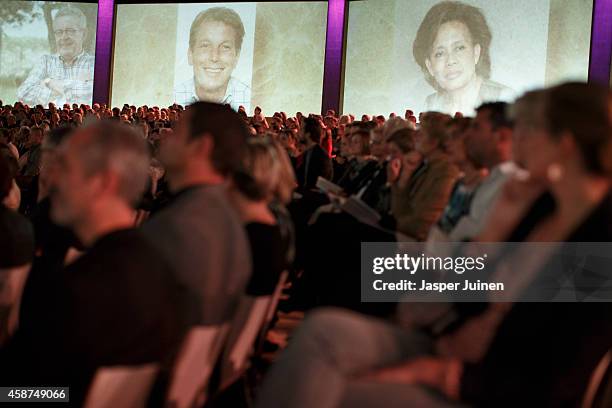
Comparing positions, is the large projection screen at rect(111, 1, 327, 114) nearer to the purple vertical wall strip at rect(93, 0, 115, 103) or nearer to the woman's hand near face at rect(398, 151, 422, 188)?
the purple vertical wall strip at rect(93, 0, 115, 103)

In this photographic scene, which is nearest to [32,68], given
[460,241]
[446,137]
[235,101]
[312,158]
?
[235,101]

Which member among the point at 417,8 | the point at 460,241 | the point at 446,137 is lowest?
the point at 460,241

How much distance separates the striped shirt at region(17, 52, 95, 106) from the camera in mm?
23297

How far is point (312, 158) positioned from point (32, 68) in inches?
678

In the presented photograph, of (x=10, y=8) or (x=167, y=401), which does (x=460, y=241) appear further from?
(x=10, y=8)

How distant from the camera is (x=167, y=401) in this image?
101 inches

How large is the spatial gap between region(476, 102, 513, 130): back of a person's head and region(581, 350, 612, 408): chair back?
61.2 inches

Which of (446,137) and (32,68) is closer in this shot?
(446,137)

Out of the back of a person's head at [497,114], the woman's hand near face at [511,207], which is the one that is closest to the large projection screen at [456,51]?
the back of a person's head at [497,114]

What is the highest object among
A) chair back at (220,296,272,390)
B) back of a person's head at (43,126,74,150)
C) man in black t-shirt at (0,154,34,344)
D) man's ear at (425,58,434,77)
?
man's ear at (425,58,434,77)

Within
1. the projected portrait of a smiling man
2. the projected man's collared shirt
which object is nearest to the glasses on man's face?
the projected portrait of a smiling man

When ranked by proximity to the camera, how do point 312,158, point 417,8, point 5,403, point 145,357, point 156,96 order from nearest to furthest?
1. point 145,357
2. point 5,403
3. point 312,158
4. point 417,8
5. point 156,96

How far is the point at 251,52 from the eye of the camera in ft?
69.5

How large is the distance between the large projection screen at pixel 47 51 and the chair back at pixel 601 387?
21.9m
